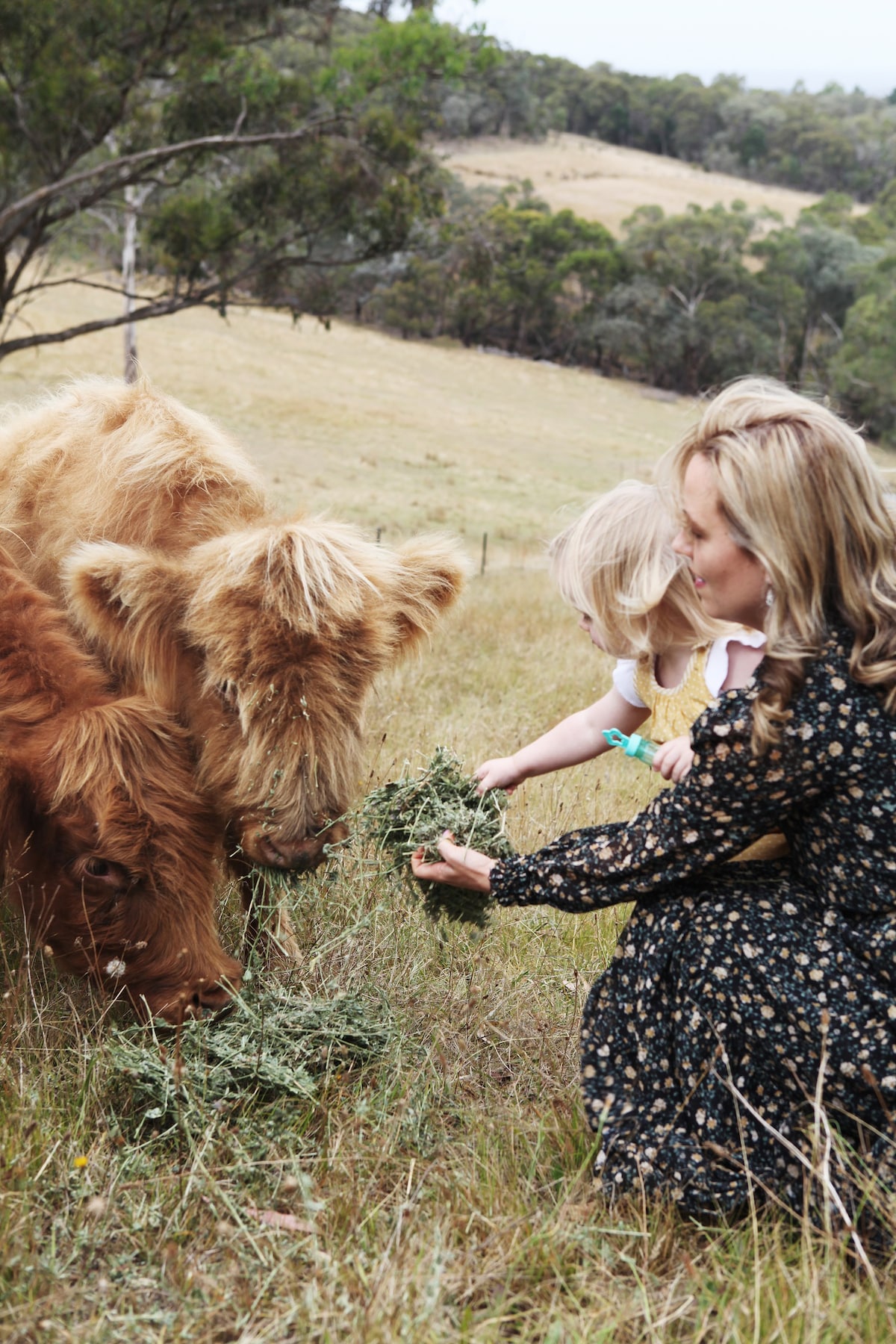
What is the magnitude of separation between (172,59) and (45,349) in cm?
2419

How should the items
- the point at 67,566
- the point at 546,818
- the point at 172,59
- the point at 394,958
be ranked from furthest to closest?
the point at 172,59, the point at 546,818, the point at 394,958, the point at 67,566

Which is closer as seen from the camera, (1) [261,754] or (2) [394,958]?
(1) [261,754]

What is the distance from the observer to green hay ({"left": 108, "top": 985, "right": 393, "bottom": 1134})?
3.47 metres

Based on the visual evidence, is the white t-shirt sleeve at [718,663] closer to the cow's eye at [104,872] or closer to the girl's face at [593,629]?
the girl's face at [593,629]

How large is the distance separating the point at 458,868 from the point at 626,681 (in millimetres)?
930

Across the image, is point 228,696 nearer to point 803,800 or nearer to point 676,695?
point 676,695

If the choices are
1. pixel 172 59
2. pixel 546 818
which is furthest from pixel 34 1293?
pixel 172 59

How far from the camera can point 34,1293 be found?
2.70m

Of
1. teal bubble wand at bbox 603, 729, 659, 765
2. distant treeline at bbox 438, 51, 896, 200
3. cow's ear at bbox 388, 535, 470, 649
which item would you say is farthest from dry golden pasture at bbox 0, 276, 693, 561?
distant treeline at bbox 438, 51, 896, 200

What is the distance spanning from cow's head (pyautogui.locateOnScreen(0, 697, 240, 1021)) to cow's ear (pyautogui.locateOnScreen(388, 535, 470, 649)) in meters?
0.94

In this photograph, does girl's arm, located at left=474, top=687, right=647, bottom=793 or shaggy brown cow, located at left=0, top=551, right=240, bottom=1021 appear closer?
shaggy brown cow, located at left=0, top=551, right=240, bottom=1021

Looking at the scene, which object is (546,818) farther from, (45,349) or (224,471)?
(45,349)

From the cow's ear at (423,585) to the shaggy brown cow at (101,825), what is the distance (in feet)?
3.08

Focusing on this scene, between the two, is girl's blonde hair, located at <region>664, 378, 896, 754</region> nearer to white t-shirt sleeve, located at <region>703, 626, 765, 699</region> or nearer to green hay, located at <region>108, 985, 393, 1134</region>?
white t-shirt sleeve, located at <region>703, 626, 765, 699</region>
